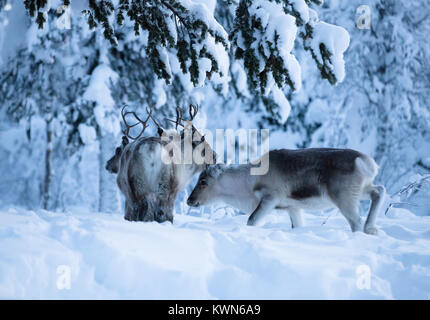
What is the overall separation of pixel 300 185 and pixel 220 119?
9.46 m

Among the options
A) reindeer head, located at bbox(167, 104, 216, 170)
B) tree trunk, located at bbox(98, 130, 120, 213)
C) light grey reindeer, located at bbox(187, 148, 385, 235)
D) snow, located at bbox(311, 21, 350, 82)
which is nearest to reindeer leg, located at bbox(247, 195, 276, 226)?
light grey reindeer, located at bbox(187, 148, 385, 235)

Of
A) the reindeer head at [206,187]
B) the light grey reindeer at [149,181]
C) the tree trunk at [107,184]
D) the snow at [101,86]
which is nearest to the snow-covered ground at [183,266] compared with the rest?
the light grey reindeer at [149,181]

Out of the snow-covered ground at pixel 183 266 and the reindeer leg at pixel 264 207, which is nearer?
the snow-covered ground at pixel 183 266

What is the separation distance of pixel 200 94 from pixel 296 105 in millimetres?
3715

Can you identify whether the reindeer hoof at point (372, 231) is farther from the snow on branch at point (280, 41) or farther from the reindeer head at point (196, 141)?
the reindeer head at point (196, 141)

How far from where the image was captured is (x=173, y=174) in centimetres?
455

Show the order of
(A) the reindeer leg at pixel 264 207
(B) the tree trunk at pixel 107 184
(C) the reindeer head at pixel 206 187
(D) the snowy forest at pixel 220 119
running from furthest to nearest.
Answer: (B) the tree trunk at pixel 107 184, (C) the reindeer head at pixel 206 187, (A) the reindeer leg at pixel 264 207, (D) the snowy forest at pixel 220 119

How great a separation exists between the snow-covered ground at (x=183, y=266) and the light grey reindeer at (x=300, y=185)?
1011 mm

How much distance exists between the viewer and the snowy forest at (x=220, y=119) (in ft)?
8.50

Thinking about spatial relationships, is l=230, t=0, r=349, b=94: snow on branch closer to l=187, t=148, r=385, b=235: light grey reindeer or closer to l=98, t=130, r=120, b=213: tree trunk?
l=187, t=148, r=385, b=235: light grey reindeer

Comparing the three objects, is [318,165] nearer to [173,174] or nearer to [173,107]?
[173,174]

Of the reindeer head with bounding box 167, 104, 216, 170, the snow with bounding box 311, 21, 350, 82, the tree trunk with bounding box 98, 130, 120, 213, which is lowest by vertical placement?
the tree trunk with bounding box 98, 130, 120, 213

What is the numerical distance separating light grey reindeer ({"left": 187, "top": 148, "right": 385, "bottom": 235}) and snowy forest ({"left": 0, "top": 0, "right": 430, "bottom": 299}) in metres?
0.30

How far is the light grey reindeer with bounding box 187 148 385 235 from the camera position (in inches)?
177
